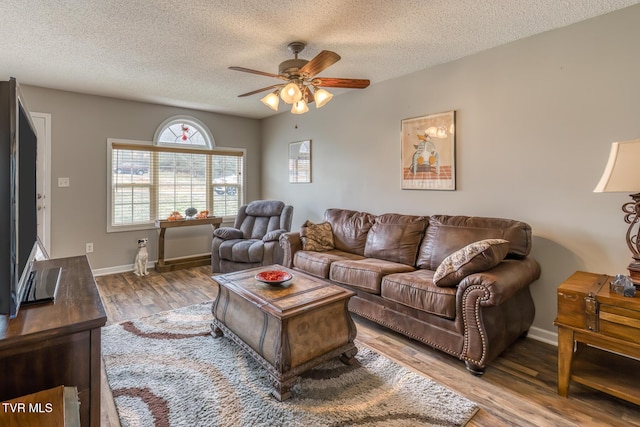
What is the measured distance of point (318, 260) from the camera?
325cm

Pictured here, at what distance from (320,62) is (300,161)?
276cm

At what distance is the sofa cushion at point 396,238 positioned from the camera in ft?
10.2

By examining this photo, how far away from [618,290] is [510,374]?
839 millimetres

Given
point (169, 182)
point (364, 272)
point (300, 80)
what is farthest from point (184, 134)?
point (364, 272)

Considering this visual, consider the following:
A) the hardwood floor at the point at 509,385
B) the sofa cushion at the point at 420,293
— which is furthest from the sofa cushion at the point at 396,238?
the hardwood floor at the point at 509,385

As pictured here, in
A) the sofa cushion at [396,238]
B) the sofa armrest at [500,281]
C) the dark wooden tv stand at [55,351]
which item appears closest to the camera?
the dark wooden tv stand at [55,351]

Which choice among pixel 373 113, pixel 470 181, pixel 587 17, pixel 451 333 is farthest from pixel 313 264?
pixel 587 17

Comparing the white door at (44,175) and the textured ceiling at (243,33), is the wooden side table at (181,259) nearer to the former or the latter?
the white door at (44,175)

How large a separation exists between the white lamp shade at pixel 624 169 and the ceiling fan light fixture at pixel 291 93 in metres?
2.07

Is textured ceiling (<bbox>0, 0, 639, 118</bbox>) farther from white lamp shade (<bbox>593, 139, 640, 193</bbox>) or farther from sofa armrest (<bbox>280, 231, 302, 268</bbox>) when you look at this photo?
sofa armrest (<bbox>280, 231, 302, 268</bbox>)

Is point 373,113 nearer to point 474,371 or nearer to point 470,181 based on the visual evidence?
point 470,181

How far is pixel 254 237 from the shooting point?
4.79 m

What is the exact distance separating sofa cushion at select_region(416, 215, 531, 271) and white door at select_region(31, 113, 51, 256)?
177 inches

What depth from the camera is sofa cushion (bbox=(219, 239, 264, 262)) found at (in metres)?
4.14
